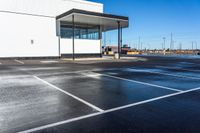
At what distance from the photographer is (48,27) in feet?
83.3

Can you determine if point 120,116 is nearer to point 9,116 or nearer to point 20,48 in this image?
point 9,116

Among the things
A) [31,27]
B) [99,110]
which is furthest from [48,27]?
[99,110]

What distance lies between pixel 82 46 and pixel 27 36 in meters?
7.24

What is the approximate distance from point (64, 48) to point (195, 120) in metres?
23.4

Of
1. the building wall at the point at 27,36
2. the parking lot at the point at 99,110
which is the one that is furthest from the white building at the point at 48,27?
the parking lot at the point at 99,110

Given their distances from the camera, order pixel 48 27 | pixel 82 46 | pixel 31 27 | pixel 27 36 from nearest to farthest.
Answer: pixel 27 36 < pixel 31 27 < pixel 48 27 < pixel 82 46

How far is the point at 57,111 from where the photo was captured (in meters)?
4.71

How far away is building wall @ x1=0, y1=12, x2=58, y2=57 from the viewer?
22797mm

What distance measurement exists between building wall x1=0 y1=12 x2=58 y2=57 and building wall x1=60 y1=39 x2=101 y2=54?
41.3 inches

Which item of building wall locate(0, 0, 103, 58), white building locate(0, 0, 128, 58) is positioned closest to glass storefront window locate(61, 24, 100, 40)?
white building locate(0, 0, 128, 58)

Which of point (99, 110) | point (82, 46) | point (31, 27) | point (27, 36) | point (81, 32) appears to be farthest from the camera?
point (81, 32)

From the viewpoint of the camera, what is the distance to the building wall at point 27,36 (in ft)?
74.8

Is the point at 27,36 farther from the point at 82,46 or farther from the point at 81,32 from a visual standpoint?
the point at 81,32

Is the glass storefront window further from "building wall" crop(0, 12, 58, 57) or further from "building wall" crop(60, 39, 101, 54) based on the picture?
"building wall" crop(0, 12, 58, 57)
